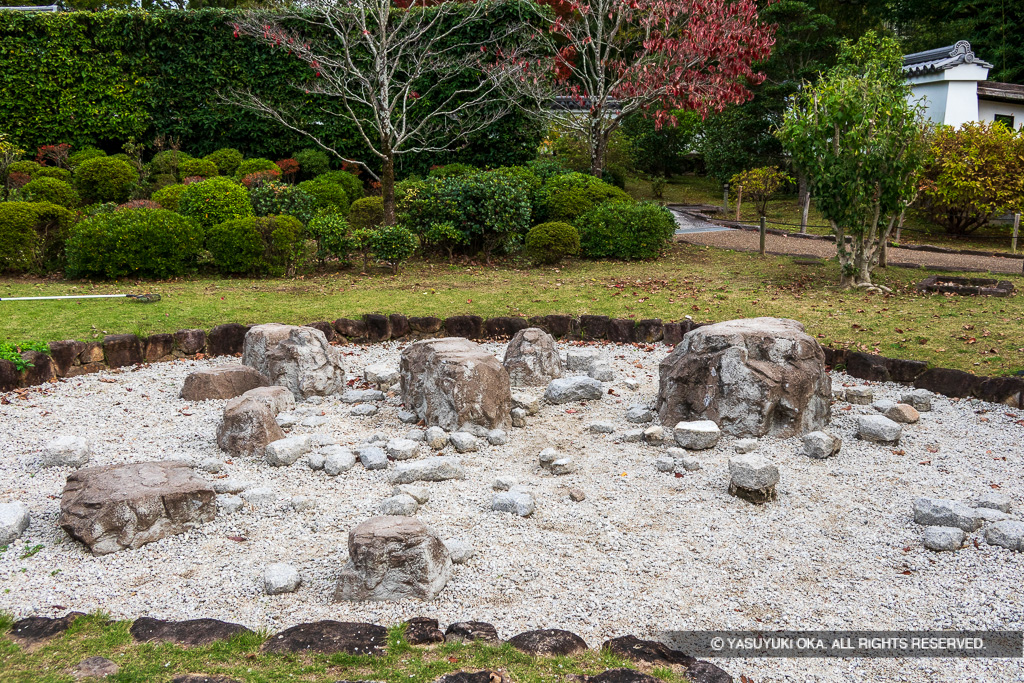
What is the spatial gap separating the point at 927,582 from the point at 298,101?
59.2 feet

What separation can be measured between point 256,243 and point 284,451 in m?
7.26

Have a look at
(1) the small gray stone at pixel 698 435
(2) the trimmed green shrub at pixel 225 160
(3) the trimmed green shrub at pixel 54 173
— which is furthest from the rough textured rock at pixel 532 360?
(2) the trimmed green shrub at pixel 225 160

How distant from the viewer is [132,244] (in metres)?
11.3

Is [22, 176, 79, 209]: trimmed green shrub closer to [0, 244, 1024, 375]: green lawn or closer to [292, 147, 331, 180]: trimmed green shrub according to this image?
[0, 244, 1024, 375]: green lawn

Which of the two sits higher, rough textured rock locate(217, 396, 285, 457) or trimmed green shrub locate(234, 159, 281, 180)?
trimmed green shrub locate(234, 159, 281, 180)

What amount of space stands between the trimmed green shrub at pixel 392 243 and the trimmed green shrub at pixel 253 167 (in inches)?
225

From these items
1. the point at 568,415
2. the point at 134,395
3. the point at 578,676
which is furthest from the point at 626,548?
the point at 134,395

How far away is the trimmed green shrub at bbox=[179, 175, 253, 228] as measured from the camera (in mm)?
12312

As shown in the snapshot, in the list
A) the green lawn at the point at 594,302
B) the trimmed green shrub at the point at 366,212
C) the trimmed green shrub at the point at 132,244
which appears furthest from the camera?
the trimmed green shrub at the point at 366,212

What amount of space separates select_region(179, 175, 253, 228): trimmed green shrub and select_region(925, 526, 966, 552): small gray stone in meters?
11.1

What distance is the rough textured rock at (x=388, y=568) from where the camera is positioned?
11.9ft

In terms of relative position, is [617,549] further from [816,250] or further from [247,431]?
[816,250]

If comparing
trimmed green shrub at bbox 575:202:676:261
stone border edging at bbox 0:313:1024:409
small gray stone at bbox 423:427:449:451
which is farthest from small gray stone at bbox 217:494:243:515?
trimmed green shrub at bbox 575:202:676:261

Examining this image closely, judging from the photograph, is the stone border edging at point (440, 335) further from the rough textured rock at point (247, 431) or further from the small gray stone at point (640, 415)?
the rough textured rock at point (247, 431)
